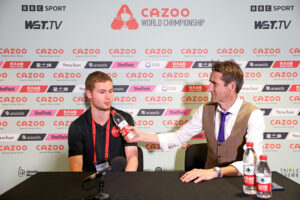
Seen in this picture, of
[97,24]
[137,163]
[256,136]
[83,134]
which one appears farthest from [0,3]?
[256,136]

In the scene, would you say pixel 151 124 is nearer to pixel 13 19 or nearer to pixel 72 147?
pixel 72 147

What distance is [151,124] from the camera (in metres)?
3.40

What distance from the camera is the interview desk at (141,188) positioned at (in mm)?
1427

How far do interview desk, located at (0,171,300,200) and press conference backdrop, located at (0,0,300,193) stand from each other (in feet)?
5.36

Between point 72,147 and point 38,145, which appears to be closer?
point 72,147

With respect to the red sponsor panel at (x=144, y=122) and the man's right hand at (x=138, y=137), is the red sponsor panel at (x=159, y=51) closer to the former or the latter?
the red sponsor panel at (x=144, y=122)

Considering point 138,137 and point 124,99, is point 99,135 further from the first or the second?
point 124,99

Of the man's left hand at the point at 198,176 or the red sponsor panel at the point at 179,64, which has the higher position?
the red sponsor panel at the point at 179,64

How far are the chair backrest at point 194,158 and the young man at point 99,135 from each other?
48 cm

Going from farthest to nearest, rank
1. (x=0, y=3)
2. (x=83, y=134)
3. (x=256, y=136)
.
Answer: (x=0, y=3)
(x=83, y=134)
(x=256, y=136)

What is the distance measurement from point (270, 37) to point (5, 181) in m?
3.70

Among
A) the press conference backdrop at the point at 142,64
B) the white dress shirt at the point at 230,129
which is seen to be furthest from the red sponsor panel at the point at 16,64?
the white dress shirt at the point at 230,129

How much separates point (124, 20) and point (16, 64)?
1414mm

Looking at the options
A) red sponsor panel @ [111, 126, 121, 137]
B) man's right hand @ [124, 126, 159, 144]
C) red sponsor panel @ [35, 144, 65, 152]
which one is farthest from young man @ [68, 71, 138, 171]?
red sponsor panel @ [35, 144, 65, 152]
